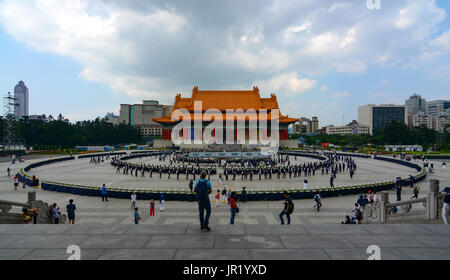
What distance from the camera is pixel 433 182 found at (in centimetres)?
834

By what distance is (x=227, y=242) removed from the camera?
4930 mm

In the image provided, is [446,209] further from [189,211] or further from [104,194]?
[104,194]

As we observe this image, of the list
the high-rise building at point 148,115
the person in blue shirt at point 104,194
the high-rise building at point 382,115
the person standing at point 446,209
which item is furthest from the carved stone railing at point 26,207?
the high-rise building at point 382,115

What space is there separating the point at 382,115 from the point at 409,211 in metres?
159

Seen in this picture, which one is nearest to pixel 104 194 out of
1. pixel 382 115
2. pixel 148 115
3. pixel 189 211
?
pixel 189 211

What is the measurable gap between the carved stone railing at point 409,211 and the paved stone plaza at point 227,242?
2232 millimetres

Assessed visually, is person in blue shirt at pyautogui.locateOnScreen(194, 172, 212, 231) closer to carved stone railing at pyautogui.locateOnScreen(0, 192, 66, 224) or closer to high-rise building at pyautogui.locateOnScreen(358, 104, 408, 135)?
carved stone railing at pyautogui.locateOnScreen(0, 192, 66, 224)

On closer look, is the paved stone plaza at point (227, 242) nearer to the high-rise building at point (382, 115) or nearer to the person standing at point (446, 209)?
the person standing at point (446, 209)

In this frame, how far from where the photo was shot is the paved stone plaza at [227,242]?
440 cm

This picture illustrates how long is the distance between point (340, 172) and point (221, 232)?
2444 centimetres

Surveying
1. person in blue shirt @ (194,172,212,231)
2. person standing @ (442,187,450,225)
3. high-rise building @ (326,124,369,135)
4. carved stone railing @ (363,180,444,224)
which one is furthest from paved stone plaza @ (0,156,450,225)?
high-rise building @ (326,124,369,135)

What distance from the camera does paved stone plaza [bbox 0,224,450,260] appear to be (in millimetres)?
4398
